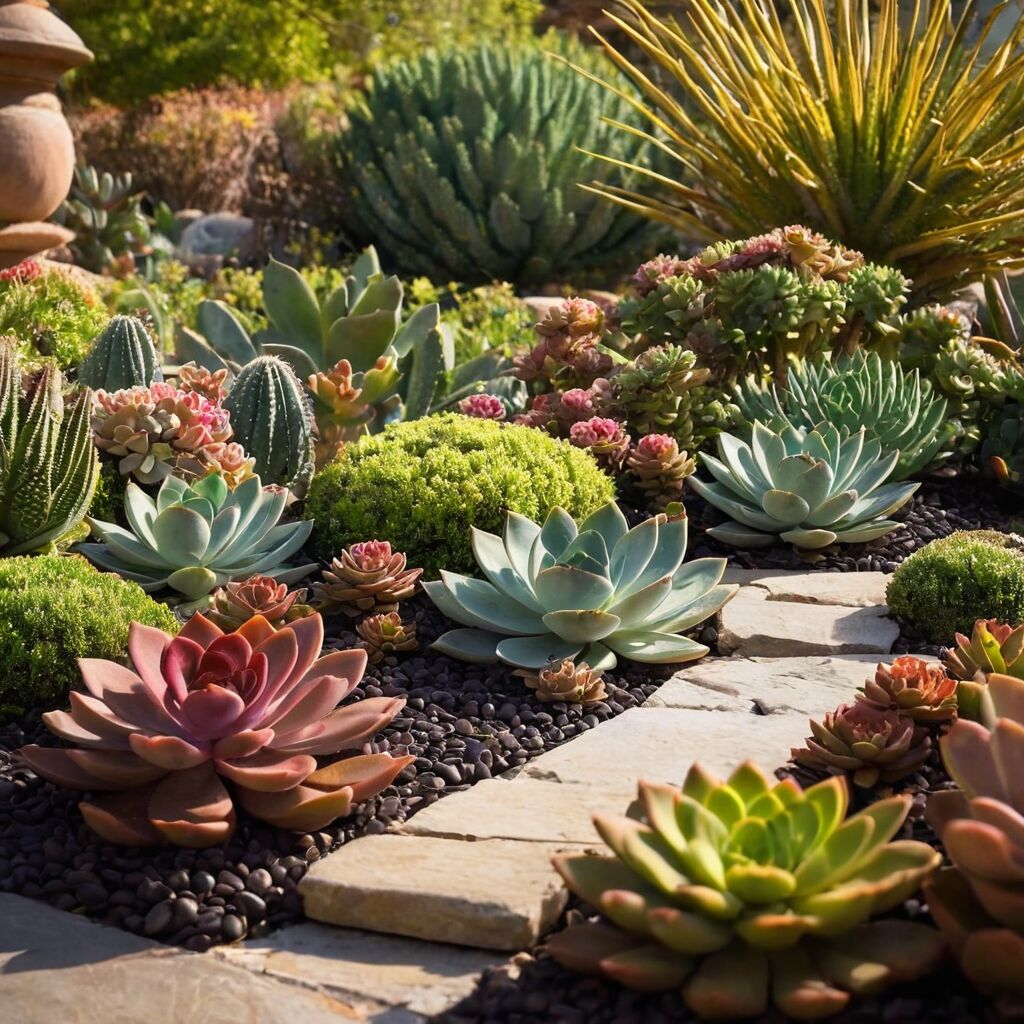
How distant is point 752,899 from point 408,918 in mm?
717

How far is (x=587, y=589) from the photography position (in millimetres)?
3426

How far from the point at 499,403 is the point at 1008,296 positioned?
2.56m

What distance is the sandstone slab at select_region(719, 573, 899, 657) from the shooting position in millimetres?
3816

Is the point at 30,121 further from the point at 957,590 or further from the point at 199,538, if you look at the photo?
the point at 957,590

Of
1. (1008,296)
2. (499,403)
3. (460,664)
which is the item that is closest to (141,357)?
(499,403)

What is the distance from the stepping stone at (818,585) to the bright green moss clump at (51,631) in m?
1.93

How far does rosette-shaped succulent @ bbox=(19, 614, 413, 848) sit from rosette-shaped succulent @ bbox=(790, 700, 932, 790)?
0.89 m

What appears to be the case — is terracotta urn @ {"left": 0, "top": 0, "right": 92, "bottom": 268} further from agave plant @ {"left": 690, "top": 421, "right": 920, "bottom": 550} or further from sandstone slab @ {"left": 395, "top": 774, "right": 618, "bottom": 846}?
sandstone slab @ {"left": 395, "top": 774, "right": 618, "bottom": 846}

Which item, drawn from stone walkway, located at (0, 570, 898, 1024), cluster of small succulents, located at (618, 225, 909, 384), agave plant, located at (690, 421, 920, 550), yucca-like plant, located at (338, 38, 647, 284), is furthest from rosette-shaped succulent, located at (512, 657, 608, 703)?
yucca-like plant, located at (338, 38, 647, 284)

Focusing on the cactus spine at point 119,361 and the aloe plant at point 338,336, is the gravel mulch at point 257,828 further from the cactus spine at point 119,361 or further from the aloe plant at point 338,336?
the aloe plant at point 338,336

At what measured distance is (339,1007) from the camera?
229 cm

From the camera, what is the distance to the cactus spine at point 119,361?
190 inches

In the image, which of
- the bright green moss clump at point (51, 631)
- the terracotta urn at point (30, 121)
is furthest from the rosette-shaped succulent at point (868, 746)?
the terracotta urn at point (30, 121)

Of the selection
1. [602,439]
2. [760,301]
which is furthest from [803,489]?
[760,301]
